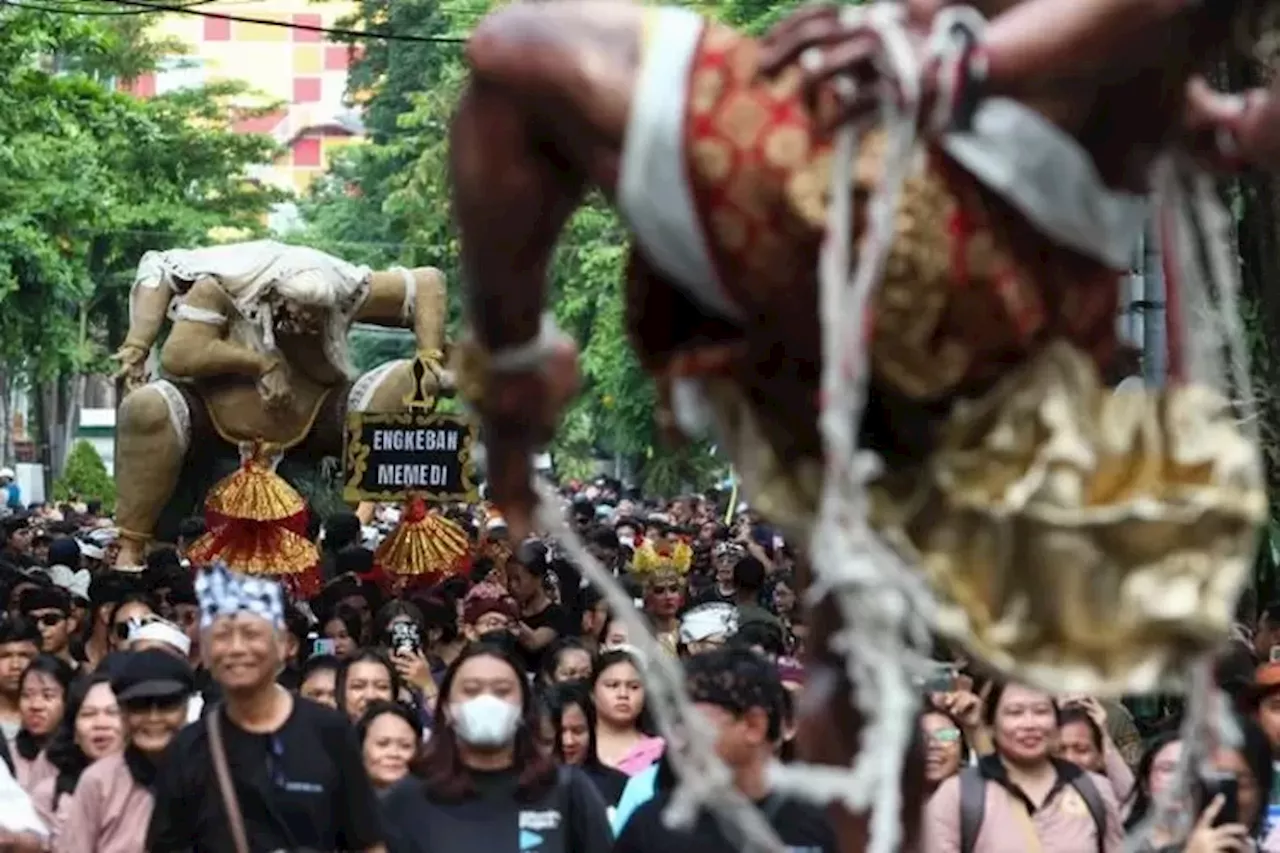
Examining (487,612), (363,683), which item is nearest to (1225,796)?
(363,683)

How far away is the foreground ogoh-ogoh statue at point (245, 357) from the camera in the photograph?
19516mm

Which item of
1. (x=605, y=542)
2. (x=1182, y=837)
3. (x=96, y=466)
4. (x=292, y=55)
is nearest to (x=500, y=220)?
(x=1182, y=837)

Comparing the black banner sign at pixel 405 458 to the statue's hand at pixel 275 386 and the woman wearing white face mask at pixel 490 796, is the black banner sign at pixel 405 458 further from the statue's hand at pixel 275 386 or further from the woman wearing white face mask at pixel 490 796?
the woman wearing white face mask at pixel 490 796

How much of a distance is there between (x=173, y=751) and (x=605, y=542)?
10856 millimetres

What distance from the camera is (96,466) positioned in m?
43.9

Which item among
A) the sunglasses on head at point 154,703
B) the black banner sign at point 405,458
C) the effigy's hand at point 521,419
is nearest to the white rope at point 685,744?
the effigy's hand at point 521,419

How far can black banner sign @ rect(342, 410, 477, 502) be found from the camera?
1720cm

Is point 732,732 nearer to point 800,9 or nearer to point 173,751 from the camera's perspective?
point 173,751

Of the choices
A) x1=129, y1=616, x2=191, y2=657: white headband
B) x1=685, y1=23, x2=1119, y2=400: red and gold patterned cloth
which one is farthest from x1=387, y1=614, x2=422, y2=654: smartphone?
x1=685, y1=23, x2=1119, y2=400: red and gold patterned cloth

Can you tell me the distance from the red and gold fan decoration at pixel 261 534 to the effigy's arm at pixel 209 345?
318cm

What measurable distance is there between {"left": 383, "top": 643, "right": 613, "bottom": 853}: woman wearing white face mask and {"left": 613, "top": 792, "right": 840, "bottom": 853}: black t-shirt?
539mm

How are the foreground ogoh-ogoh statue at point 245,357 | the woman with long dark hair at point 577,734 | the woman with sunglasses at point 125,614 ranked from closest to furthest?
1. the woman with long dark hair at point 577,734
2. the woman with sunglasses at point 125,614
3. the foreground ogoh-ogoh statue at point 245,357

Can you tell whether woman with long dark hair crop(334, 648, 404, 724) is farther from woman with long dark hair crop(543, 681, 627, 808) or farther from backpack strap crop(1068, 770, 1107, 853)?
backpack strap crop(1068, 770, 1107, 853)

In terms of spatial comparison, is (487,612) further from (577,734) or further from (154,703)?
(154,703)
